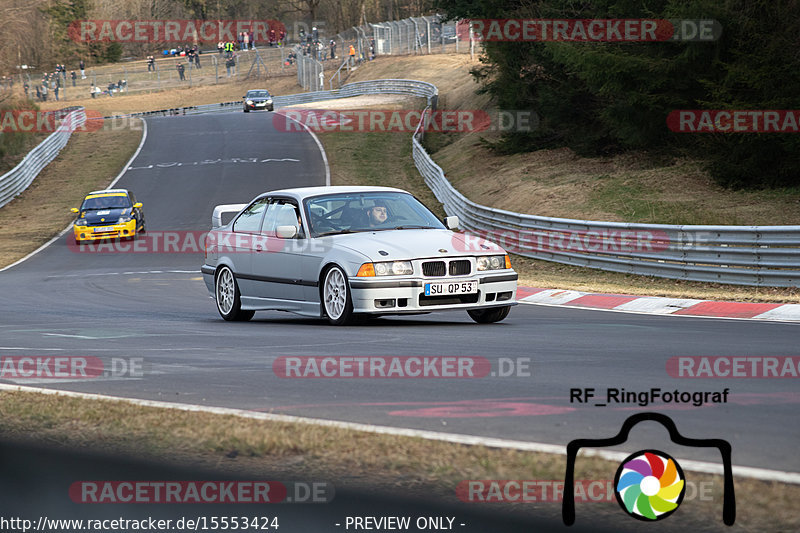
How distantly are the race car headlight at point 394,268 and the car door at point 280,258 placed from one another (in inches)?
52.6

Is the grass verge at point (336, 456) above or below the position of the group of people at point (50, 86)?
above

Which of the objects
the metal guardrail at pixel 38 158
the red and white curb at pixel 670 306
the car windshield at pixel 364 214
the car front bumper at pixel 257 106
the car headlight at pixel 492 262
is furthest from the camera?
the car front bumper at pixel 257 106

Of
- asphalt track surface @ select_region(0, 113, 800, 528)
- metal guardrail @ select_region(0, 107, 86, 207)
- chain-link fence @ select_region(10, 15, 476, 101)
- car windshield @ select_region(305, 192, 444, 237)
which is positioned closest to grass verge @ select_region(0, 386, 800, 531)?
asphalt track surface @ select_region(0, 113, 800, 528)

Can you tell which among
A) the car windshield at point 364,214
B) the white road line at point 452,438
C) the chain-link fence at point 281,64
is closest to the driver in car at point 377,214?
the car windshield at point 364,214

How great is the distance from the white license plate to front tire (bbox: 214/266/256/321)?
10.6ft

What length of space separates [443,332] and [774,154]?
1671 centimetres

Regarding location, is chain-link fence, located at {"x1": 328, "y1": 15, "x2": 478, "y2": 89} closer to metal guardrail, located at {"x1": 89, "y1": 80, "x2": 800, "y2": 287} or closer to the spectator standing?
the spectator standing

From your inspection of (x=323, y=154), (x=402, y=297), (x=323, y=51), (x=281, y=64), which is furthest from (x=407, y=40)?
(x=402, y=297)

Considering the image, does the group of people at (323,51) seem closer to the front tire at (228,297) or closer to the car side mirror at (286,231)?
the front tire at (228,297)

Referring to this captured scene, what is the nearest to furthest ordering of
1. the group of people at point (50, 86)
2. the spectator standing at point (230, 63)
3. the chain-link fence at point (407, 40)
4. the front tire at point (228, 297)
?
1. the front tire at point (228, 297)
2. the chain-link fence at point (407, 40)
3. the group of people at point (50, 86)
4. the spectator standing at point (230, 63)

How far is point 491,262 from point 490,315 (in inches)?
31.6

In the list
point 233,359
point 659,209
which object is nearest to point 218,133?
point 659,209

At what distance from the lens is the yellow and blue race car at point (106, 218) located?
31672 mm

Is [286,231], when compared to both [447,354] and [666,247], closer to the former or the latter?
[447,354]
